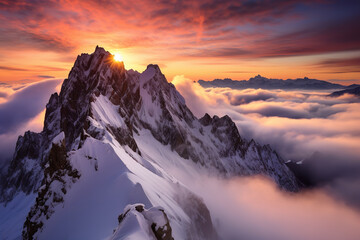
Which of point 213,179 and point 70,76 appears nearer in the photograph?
point 70,76

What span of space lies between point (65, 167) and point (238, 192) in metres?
142

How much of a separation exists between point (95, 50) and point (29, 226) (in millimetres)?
96969

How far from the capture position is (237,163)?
194m

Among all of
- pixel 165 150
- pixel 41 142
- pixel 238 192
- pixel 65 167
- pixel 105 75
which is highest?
pixel 105 75

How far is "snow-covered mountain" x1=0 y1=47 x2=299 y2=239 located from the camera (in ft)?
105

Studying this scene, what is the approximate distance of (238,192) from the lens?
155 meters

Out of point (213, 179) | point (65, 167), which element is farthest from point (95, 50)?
Result: point (213, 179)

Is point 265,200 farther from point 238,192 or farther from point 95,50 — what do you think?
point 95,50

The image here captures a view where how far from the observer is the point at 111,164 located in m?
39.6

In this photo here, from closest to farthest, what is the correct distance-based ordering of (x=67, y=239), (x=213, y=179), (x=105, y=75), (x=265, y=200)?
(x=67, y=239) → (x=105, y=75) → (x=213, y=179) → (x=265, y=200)

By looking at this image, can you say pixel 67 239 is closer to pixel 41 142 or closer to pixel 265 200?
pixel 41 142

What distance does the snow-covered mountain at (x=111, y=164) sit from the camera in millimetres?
32000

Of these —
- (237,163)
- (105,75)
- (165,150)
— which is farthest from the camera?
(237,163)

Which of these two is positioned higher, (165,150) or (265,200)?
(165,150)
